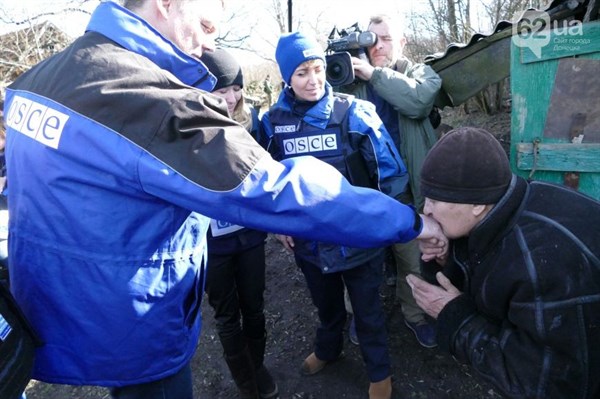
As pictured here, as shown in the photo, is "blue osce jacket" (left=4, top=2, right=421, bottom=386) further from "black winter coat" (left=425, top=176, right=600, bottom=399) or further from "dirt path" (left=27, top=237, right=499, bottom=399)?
"dirt path" (left=27, top=237, right=499, bottom=399)

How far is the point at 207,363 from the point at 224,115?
2.60 m

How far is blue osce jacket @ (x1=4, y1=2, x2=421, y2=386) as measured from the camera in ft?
3.83

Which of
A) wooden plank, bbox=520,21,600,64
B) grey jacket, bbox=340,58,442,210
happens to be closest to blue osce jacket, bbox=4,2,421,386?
grey jacket, bbox=340,58,442,210

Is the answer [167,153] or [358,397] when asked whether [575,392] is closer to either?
[167,153]

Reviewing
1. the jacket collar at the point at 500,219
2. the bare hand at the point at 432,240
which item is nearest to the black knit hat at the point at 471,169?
the jacket collar at the point at 500,219

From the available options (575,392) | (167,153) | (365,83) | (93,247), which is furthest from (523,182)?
(365,83)

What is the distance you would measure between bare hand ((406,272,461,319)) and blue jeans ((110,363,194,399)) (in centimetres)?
98

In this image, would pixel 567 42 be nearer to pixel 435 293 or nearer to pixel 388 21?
A: pixel 388 21

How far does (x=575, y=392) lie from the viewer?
1310 millimetres

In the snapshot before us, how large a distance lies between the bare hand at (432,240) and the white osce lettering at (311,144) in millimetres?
871

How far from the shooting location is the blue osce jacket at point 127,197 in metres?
1.17

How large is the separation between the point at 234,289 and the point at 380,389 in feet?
3.62

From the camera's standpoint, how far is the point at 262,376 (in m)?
2.82

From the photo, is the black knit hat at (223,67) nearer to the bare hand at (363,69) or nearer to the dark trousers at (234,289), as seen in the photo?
the bare hand at (363,69)
